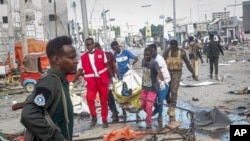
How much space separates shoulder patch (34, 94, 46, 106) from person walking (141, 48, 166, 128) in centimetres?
527

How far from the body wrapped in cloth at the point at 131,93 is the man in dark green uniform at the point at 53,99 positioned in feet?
19.4

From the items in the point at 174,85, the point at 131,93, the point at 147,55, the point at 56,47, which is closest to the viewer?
the point at 56,47

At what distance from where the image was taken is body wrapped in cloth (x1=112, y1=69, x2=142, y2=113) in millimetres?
8914

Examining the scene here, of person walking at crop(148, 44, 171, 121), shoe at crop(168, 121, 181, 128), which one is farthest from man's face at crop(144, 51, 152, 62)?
shoe at crop(168, 121, 181, 128)

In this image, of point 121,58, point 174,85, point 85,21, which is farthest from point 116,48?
point 85,21

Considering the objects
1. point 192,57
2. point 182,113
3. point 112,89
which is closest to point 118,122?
point 112,89

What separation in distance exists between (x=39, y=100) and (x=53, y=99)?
121 millimetres

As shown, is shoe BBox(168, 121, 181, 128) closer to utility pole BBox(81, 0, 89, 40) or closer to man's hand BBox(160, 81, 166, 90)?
man's hand BBox(160, 81, 166, 90)

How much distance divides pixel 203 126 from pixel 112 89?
95.3 inches

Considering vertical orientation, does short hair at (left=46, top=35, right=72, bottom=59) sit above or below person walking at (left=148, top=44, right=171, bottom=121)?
above

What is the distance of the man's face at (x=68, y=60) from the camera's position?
9.64 ft

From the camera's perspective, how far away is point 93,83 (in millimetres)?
8406

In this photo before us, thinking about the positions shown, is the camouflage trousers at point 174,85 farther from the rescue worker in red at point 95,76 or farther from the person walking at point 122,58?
the person walking at point 122,58

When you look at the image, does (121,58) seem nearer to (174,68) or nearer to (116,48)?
(116,48)
